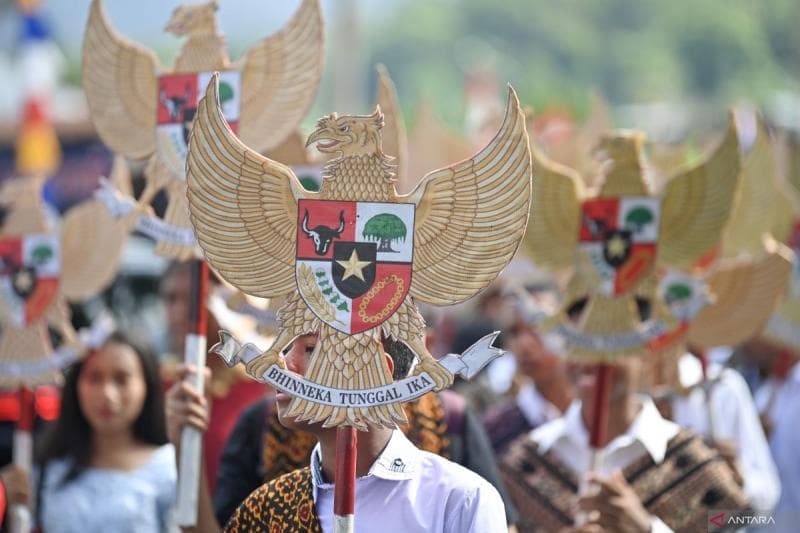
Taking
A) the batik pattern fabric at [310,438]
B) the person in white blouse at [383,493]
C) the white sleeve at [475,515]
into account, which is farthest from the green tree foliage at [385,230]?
the batik pattern fabric at [310,438]

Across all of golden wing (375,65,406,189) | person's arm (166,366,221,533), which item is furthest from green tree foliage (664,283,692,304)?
person's arm (166,366,221,533)

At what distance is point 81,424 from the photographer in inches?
216

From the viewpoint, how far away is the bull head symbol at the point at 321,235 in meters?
3.52

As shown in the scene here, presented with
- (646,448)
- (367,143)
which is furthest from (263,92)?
(646,448)

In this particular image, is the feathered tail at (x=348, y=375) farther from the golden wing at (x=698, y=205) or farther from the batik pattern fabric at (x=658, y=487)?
the golden wing at (x=698, y=205)

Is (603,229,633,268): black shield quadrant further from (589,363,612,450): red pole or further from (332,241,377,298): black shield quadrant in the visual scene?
(332,241,377,298): black shield quadrant

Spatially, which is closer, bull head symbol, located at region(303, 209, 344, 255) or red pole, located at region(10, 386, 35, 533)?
bull head symbol, located at region(303, 209, 344, 255)

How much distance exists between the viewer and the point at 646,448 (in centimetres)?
500

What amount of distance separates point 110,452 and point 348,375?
2215 mm

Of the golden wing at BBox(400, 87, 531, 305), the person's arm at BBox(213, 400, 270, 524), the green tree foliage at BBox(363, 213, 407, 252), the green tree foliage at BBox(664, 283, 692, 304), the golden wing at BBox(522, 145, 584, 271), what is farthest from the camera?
the green tree foliage at BBox(664, 283, 692, 304)

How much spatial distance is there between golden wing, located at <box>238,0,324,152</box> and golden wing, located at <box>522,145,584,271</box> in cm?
106

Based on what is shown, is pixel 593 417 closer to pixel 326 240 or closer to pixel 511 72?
pixel 326 240

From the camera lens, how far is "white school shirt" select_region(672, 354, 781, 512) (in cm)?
606

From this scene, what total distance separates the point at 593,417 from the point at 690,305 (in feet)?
2.10
